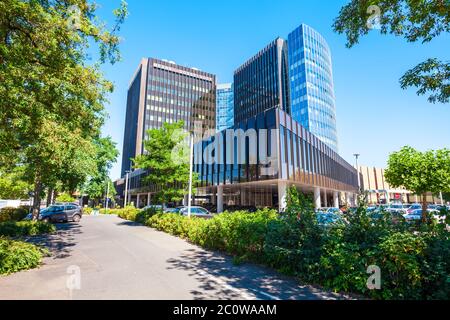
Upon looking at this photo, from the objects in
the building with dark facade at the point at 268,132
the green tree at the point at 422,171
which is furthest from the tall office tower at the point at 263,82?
the green tree at the point at 422,171

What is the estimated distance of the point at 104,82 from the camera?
9422mm

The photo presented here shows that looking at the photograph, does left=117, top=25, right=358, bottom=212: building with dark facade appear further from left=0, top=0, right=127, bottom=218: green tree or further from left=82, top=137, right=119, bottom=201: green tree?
left=82, top=137, right=119, bottom=201: green tree

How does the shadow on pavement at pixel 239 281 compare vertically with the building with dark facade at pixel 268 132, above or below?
below

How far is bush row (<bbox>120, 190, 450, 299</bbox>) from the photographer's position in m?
4.88

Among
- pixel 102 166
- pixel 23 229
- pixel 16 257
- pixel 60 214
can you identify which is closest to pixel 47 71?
pixel 16 257

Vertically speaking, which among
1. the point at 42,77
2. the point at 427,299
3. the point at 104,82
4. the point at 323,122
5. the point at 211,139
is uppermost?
the point at 323,122

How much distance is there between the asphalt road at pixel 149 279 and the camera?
563 cm

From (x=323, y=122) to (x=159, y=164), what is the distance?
70.0 m

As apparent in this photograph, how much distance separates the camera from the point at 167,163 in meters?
19.5

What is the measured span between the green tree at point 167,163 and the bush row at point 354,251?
37.2 ft

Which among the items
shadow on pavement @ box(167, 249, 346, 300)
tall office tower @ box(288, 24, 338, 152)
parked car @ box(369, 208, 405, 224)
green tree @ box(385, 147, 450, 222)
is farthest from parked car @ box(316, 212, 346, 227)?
tall office tower @ box(288, 24, 338, 152)

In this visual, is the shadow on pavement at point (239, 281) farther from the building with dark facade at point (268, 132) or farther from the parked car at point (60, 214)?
the parked car at point (60, 214)
